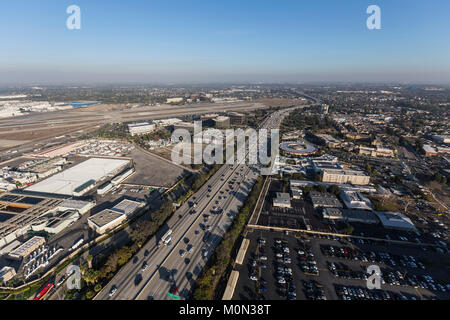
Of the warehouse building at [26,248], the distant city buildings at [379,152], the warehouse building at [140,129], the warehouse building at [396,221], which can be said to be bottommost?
the warehouse building at [26,248]

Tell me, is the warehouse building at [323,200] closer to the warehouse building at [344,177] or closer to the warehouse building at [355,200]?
the warehouse building at [355,200]

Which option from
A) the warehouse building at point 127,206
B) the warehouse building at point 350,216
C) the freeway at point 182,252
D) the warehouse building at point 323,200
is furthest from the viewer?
the warehouse building at point 323,200

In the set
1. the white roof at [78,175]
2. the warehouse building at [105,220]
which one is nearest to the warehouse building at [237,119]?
the white roof at [78,175]

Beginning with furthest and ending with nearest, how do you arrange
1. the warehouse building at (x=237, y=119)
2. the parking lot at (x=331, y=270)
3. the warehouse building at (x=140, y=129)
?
the warehouse building at (x=237, y=119) → the warehouse building at (x=140, y=129) → the parking lot at (x=331, y=270)

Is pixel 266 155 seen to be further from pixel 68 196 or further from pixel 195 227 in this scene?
pixel 68 196

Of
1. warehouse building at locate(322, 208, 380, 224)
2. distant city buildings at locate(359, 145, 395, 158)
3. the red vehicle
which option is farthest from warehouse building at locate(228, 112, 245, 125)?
the red vehicle

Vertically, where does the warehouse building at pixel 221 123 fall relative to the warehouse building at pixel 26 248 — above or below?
above
